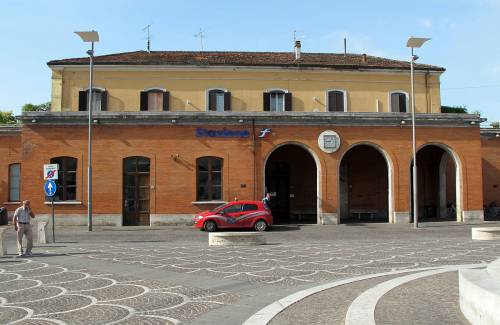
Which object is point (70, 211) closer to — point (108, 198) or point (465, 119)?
point (108, 198)

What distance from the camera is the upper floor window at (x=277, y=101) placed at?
35.1m

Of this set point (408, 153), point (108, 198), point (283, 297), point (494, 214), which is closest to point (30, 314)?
point (283, 297)

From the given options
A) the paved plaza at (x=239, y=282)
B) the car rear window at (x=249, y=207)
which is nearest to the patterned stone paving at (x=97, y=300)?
the paved plaza at (x=239, y=282)

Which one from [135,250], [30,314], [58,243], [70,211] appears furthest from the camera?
[70,211]

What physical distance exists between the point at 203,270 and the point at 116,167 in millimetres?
17453

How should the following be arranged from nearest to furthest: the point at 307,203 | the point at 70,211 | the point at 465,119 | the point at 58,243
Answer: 1. the point at 58,243
2. the point at 70,211
3. the point at 465,119
4. the point at 307,203

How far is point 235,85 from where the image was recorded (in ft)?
116

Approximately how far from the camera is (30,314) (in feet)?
26.1

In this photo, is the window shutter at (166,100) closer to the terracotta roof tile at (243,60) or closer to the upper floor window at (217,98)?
the terracotta roof tile at (243,60)

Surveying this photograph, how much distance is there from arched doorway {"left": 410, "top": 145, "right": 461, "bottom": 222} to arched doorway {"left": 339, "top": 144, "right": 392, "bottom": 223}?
293cm

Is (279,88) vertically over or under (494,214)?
over

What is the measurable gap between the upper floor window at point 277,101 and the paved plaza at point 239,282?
630 inches

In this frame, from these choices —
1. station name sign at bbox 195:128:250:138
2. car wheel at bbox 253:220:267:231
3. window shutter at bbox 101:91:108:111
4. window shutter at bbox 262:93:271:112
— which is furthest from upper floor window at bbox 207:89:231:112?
car wheel at bbox 253:220:267:231

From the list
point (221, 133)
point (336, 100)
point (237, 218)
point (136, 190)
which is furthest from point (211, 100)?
point (237, 218)
